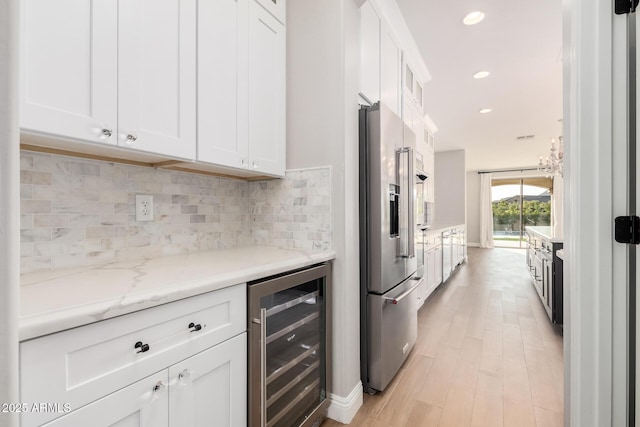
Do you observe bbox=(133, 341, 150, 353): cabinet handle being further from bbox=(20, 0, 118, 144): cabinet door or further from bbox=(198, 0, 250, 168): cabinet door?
bbox=(198, 0, 250, 168): cabinet door

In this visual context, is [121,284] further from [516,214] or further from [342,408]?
[516,214]

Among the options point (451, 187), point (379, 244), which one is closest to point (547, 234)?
point (379, 244)

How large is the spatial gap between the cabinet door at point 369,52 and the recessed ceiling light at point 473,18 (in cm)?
79

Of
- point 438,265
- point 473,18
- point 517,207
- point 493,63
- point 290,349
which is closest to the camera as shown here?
point 290,349

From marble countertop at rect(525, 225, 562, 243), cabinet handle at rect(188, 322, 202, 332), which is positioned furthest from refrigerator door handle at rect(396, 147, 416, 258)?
marble countertop at rect(525, 225, 562, 243)

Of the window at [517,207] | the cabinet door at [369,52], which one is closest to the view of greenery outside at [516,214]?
the window at [517,207]

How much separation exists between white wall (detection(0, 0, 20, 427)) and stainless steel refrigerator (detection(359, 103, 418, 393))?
5.17ft

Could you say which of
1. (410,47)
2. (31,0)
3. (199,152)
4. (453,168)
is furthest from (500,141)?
(31,0)

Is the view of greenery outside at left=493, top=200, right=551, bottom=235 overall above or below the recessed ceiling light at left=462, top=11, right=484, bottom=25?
below

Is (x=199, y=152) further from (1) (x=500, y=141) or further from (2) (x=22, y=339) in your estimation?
(1) (x=500, y=141)

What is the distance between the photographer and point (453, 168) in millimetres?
7527

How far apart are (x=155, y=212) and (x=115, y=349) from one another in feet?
2.88

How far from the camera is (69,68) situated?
0.92 m

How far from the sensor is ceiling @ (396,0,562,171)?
2340mm
